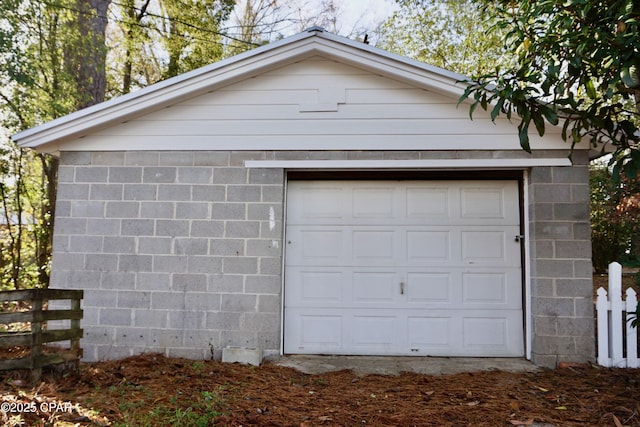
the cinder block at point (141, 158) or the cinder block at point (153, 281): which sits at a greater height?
the cinder block at point (141, 158)

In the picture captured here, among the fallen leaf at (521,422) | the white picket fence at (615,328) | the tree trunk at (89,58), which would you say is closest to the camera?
the fallen leaf at (521,422)


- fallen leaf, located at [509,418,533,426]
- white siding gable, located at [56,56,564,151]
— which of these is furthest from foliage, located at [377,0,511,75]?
fallen leaf, located at [509,418,533,426]

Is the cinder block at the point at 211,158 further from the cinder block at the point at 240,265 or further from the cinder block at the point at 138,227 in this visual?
the cinder block at the point at 240,265

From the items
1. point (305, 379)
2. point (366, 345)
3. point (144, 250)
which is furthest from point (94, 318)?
point (366, 345)

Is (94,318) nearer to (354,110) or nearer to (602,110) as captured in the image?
(354,110)

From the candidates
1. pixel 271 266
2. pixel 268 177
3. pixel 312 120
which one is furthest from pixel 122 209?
pixel 312 120

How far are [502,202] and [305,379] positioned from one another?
10.7 feet

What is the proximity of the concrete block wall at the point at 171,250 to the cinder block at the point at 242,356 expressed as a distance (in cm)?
13

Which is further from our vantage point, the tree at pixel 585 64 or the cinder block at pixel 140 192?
the cinder block at pixel 140 192

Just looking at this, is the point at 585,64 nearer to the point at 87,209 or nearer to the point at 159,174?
the point at 159,174

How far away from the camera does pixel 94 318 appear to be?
5.63 m

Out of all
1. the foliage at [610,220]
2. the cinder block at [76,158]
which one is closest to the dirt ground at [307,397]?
the cinder block at [76,158]

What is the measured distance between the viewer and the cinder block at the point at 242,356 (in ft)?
17.3

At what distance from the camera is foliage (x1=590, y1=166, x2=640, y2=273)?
890 cm
